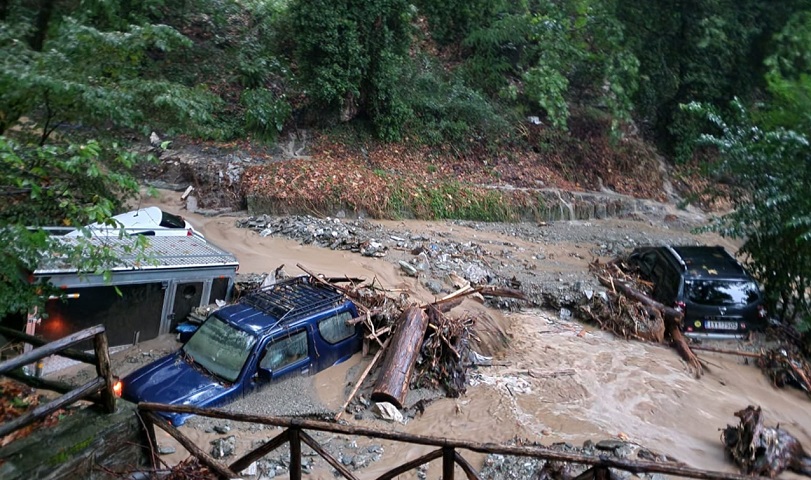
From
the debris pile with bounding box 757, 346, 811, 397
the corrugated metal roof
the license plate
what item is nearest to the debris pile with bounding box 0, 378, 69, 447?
the corrugated metal roof

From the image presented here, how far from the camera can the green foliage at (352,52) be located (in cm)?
1605

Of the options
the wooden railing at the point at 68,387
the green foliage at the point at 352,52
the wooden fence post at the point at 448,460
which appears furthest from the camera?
the green foliage at the point at 352,52

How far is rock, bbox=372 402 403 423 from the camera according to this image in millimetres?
6734

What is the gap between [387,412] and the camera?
22.2 ft

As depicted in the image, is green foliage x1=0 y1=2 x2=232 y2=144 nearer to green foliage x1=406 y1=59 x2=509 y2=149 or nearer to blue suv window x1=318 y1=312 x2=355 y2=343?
blue suv window x1=318 y1=312 x2=355 y2=343

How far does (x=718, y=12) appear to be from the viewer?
808 inches

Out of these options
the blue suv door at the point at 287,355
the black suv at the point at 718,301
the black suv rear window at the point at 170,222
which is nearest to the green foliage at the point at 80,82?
the black suv rear window at the point at 170,222

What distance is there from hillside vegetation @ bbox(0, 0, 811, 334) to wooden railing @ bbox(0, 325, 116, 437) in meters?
3.75

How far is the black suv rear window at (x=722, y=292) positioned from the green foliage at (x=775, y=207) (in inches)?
41.0

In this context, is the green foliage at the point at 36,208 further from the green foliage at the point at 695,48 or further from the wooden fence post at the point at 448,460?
the green foliage at the point at 695,48

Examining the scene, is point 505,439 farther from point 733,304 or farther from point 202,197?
point 202,197

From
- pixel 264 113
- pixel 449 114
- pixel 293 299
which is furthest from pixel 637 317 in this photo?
pixel 449 114

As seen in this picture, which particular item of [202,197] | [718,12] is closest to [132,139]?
[202,197]

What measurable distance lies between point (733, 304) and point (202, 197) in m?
12.3
